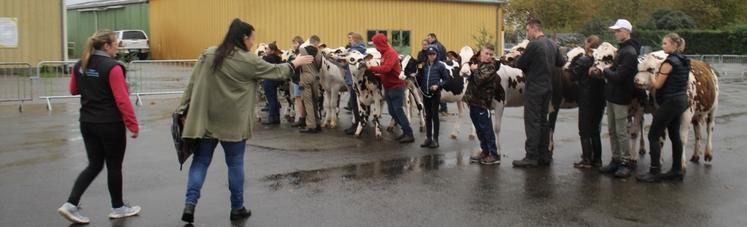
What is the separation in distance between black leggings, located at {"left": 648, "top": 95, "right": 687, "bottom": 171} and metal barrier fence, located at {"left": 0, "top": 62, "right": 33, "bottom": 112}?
44.1 feet

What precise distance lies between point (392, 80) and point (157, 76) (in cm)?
1066

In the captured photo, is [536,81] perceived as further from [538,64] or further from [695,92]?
[695,92]

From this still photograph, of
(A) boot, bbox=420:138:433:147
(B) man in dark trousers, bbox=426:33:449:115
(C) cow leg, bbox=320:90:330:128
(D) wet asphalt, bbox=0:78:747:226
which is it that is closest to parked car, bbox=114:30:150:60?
(B) man in dark trousers, bbox=426:33:449:115

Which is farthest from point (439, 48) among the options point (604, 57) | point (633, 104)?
point (604, 57)

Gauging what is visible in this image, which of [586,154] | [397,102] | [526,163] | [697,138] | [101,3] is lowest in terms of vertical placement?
[526,163]

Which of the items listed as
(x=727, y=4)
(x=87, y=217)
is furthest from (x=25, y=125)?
(x=727, y=4)

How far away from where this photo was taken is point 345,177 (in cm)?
929

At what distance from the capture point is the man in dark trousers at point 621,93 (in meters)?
8.85

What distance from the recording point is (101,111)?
6.86 metres

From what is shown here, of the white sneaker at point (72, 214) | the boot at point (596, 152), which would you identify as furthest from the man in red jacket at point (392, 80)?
the white sneaker at point (72, 214)

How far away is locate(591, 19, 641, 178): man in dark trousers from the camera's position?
885 cm

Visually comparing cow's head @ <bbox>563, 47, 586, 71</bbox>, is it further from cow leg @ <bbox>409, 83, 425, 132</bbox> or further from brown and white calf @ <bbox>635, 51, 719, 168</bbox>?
cow leg @ <bbox>409, 83, 425, 132</bbox>

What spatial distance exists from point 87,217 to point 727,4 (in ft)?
181

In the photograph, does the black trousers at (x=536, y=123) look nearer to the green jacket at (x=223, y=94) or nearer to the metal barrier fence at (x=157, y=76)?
the green jacket at (x=223, y=94)
